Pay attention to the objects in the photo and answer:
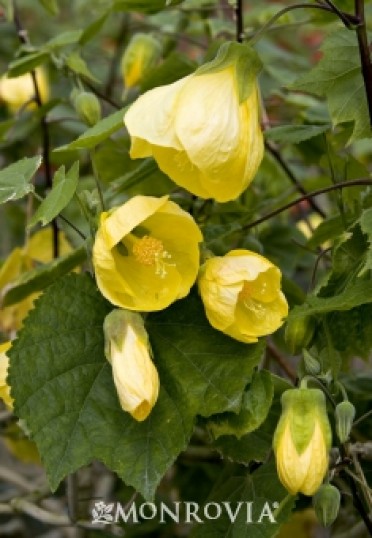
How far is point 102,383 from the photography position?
0.83 m

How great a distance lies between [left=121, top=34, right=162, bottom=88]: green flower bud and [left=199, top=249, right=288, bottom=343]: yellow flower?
0.47m

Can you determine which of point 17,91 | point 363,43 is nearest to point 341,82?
point 363,43

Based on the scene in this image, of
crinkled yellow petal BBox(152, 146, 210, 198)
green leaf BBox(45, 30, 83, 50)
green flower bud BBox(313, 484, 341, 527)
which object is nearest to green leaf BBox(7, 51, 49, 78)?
green leaf BBox(45, 30, 83, 50)

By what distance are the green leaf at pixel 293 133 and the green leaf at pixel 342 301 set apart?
20 centimetres

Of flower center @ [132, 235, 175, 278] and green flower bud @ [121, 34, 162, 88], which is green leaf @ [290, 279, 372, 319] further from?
green flower bud @ [121, 34, 162, 88]

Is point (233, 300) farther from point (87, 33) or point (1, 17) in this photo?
point (1, 17)

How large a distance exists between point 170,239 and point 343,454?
0.24 m

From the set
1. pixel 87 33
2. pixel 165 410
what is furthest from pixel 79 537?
pixel 87 33

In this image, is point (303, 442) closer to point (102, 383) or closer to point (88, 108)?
point (102, 383)

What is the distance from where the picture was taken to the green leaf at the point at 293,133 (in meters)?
0.96

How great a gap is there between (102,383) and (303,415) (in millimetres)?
169

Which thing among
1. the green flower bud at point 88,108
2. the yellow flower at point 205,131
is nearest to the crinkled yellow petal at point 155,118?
the yellow flower at point 205,131

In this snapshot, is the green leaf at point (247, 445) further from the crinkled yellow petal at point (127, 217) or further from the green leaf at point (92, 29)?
the green leaf at point (92, 29)

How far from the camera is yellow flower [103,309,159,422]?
2.51 ft
